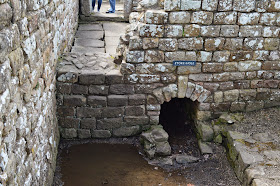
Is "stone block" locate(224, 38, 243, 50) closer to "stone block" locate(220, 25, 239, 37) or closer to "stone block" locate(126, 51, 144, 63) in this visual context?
"stone block" locate(220, 25, 239, 37)

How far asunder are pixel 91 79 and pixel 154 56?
1.08 meters

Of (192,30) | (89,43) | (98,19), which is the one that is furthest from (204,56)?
(98,19)

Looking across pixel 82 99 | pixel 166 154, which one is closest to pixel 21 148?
pixel 82 99

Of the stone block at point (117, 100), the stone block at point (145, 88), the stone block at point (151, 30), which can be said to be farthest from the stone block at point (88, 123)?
the stone block at point (151, 30)

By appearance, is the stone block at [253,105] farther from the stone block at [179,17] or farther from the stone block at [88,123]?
the stone block at [88,123]

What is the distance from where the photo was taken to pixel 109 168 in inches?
175

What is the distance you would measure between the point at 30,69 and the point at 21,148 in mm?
805

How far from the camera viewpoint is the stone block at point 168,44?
4559 mm

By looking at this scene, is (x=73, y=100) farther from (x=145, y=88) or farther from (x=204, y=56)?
(x=204, y=56)

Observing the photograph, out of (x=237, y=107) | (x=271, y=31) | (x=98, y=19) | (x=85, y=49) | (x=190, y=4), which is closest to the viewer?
(x=190, y=4)

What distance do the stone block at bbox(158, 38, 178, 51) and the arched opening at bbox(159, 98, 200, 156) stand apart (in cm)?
118

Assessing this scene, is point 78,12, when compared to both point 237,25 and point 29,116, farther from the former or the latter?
point 29,116

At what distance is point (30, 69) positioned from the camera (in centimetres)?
293

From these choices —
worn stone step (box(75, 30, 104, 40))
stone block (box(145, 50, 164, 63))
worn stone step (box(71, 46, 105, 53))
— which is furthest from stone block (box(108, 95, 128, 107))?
worn stone step (box(75, 30, 104, 40))
